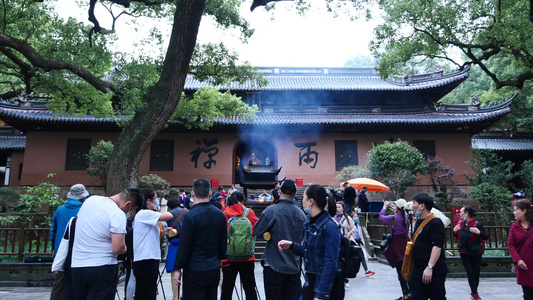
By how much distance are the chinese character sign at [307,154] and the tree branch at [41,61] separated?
11.8 meters

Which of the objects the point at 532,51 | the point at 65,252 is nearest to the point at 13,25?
the point at 65,252

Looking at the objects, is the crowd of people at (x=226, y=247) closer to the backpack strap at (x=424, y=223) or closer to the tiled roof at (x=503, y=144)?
the backpack strap at (x=424, y=223)

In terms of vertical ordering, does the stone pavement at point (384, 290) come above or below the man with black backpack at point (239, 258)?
below

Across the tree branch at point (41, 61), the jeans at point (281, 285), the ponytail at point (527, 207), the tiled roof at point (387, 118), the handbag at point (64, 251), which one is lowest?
the jeans at point (281, 285)

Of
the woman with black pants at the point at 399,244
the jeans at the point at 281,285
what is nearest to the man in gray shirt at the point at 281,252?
the jeans at the point at 281,285

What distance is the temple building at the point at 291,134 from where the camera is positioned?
18.2 m

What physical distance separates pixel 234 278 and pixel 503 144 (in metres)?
22.0

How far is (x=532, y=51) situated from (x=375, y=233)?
7.37 meters

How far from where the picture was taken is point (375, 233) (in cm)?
1065

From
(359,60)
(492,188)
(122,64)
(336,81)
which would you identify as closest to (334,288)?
(122,64)

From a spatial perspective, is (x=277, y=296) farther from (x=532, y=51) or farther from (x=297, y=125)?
(x=297, y=125)

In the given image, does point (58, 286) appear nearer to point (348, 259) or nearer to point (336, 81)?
point (348, 259)

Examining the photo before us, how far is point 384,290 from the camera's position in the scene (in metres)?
6.43

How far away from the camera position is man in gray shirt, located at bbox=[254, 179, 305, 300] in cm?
361
